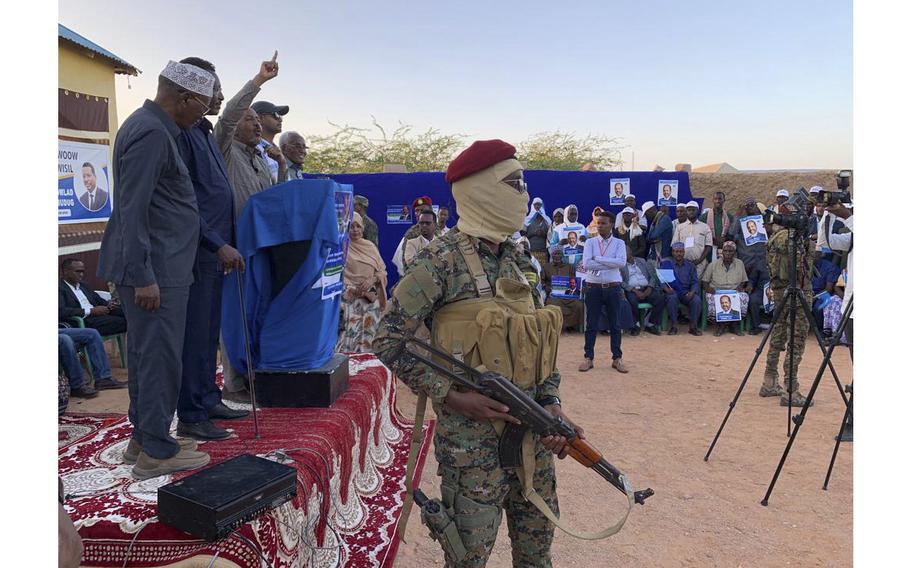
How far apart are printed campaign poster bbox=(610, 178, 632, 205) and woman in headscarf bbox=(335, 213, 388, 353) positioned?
735cm

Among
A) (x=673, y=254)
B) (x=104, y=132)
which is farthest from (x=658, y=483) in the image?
(x=104, y=132)

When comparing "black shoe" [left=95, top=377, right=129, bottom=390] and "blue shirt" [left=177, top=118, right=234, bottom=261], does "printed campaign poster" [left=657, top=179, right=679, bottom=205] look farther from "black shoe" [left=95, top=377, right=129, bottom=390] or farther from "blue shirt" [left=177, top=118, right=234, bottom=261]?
"blue shirt" [left=177, top=118, right=234, bottom=261]

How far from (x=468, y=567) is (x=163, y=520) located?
3.72 feet

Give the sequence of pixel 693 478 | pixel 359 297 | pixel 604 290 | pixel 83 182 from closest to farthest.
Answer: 1. pixel 693 478
2. pixel 359 297
3. pixel 83 182
4. pixel 604 290

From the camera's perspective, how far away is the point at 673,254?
11.0 meters

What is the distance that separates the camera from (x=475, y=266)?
2.33 meters

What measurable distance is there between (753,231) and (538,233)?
3760mm

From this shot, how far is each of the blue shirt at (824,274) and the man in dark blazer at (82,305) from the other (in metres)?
10.1

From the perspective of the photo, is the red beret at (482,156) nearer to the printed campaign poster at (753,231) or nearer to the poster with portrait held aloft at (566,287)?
the poster with portrait held aloft at (566,287)

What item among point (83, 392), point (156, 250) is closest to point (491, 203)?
point (156, 250)

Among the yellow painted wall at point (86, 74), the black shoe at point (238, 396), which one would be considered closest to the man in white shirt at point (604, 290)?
the black shoe at point (238, 396)

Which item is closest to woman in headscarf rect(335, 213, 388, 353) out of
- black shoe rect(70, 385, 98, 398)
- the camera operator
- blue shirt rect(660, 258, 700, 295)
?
black shoe rect(70, 385, 98, 398)

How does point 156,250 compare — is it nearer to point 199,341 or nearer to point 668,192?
point 199,341

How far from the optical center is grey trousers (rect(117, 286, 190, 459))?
8.35 feet
